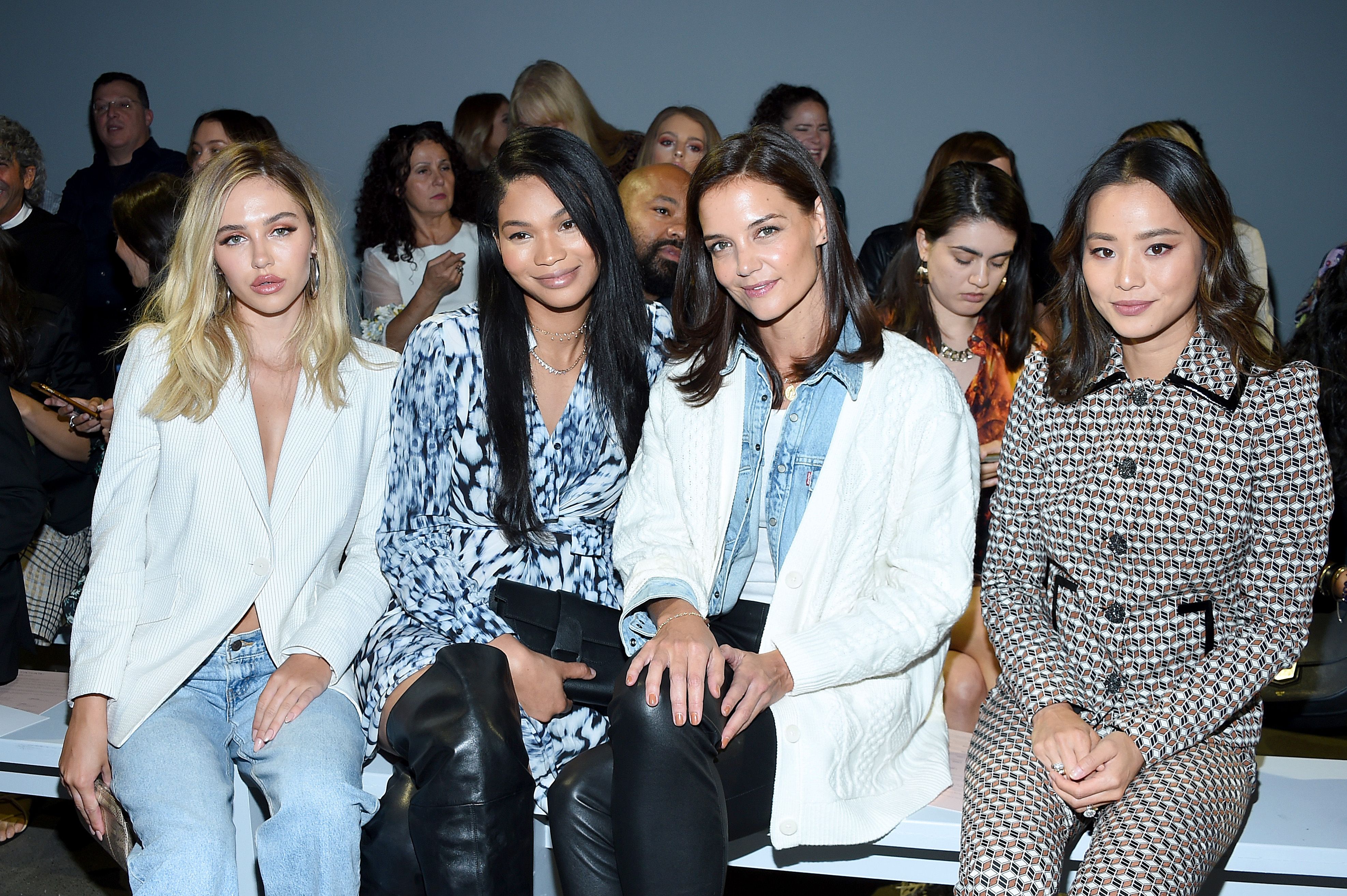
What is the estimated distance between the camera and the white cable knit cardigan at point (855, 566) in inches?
66.0

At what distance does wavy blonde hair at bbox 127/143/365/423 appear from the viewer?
192cm

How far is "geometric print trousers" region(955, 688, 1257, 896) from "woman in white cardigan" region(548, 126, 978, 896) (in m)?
0.22

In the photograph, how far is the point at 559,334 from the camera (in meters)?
2.13

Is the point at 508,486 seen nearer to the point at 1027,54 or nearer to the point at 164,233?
the point at 164,233

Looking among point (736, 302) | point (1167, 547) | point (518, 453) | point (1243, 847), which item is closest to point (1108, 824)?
point (1243, 847)

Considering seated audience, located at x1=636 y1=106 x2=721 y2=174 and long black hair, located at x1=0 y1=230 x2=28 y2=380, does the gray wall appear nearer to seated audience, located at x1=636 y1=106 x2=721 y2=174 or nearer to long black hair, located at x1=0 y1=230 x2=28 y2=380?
seated audience, located at x1=636 y1=106 x2=721 y2=174

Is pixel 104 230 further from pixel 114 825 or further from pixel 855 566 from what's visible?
pixel 855 566

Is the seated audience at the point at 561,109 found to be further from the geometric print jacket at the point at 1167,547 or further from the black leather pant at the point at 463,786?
the black leather pant at the point at 463,786

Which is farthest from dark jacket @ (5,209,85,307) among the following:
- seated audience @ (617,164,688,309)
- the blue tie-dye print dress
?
the blue tie-dye print dress

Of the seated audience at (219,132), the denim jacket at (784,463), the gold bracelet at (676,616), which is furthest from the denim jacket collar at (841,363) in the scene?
the seated audience at (219,132)

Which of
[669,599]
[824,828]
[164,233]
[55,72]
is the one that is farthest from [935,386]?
[55,72]

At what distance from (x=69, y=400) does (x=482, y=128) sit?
90.5 inches

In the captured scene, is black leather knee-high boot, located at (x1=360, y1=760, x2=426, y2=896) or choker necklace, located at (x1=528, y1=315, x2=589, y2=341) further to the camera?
choker necklace, located at (x1=528, y1=315, x2=589, y2=341)

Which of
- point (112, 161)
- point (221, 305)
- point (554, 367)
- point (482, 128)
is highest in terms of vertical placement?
point (482, 128)
